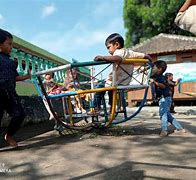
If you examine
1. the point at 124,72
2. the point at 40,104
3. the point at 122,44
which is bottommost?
the point at 40,104

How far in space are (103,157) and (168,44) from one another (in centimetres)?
1553

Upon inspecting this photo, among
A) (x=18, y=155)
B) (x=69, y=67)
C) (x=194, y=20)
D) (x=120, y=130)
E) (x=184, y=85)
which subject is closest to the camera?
(x=194, y=20)

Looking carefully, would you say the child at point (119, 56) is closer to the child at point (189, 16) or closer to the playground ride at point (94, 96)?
the playground ride at point (94, 96)

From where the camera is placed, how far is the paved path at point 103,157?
2.53 meters

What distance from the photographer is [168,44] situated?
17.7 meters

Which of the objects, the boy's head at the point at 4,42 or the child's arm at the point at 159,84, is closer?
the boy's head at the point at 4,42

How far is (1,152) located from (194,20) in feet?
8.41

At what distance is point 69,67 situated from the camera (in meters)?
3.53

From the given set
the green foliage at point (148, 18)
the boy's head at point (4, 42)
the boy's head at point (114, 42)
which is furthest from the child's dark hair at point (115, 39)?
the green foliage at point (148, 18)

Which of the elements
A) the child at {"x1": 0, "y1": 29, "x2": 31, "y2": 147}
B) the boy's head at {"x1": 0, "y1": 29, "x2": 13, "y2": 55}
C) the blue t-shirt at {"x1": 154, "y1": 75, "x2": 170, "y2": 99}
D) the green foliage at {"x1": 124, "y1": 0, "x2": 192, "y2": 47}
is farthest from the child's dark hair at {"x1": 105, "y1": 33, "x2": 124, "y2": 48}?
the green foliage at {"x1": 124, "y1": 0, "x2": 192, "y2": 47}

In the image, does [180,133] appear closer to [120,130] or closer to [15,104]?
[120,130]

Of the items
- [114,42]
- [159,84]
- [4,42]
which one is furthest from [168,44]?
[4,42]

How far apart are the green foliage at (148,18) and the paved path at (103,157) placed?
1801 centimetres

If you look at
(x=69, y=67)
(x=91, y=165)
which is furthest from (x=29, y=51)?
(x=91, y=165)
